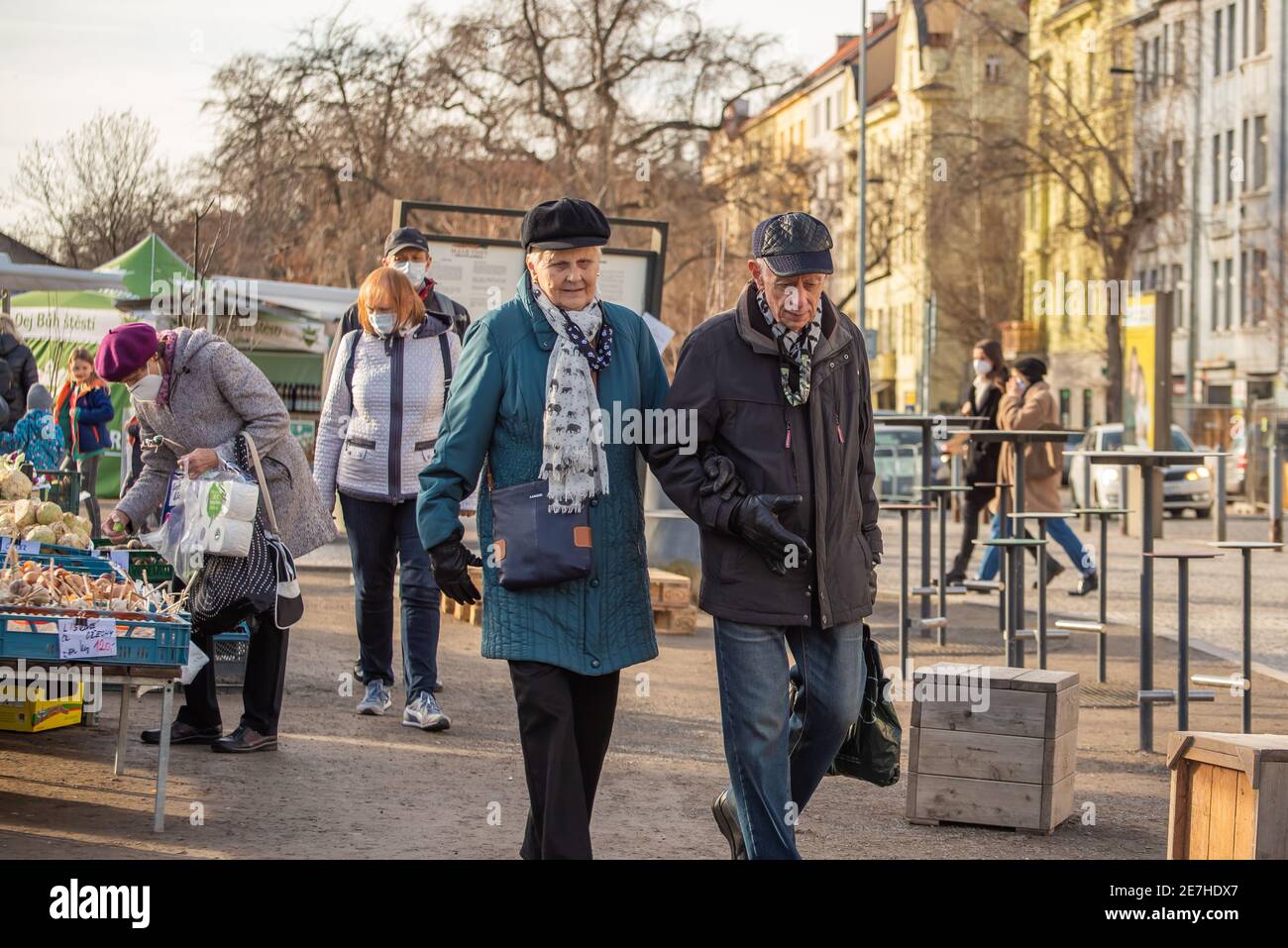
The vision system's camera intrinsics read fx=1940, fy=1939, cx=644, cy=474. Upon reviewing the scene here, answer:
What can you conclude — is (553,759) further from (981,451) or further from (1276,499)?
(1276,499)

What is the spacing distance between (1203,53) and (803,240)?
4968cm

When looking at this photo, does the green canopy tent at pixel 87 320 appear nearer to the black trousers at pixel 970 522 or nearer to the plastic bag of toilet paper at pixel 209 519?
the black trousers at pixel 970 522

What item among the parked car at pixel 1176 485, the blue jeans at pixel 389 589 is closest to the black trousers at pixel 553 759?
the blue jeans at pixel 389 589

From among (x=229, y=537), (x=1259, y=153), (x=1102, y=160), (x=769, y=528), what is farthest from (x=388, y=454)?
(x=1102, y=160)

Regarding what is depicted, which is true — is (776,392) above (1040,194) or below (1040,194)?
below

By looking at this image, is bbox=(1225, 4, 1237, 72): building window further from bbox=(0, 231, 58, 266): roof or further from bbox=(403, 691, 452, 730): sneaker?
bbox=(403, 691, 452, 730): sneaker

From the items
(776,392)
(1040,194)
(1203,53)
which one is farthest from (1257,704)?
(1040,194)

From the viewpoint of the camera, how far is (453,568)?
5090 mm

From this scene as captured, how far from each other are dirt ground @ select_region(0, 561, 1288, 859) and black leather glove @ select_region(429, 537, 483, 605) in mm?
1180

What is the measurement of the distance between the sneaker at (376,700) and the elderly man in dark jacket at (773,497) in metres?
3.37

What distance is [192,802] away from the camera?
6.60 m

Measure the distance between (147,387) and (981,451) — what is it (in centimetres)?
916

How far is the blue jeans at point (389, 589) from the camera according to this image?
8164 mm
